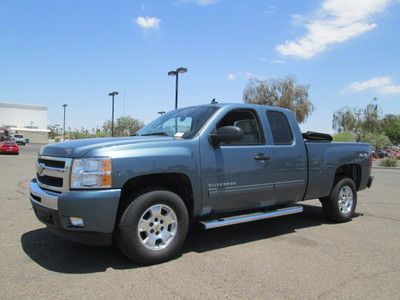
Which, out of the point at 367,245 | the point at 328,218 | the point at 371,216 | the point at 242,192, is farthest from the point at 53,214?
the point at 371,216

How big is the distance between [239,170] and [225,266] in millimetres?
1397

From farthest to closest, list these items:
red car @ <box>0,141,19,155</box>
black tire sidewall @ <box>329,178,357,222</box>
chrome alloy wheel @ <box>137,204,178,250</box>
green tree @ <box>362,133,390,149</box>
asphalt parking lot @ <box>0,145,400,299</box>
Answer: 1. green tree @ <box>362,133,390,149</box>
2. red car @ <box>0,141,19,155</box>
3. black tire sidewall @ <box>329,178,357,222</box>
4. chrome alloy wheel @ <box>137,204,178,250</box>
5. asphalt parking lot @ <box>0,145,400,299</box>

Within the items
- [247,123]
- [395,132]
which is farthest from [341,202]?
[395,132]

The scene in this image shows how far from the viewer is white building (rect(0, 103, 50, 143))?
10169cm

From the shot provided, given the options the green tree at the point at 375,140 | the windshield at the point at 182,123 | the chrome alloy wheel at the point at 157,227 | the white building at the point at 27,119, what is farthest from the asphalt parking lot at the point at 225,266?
the white building at the point at 27,119

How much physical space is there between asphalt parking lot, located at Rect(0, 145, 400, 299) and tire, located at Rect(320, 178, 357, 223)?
17.7 inches

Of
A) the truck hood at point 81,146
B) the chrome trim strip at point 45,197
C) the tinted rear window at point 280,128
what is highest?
the tinted rear window at point 280,128

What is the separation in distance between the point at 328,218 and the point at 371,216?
1202 mm

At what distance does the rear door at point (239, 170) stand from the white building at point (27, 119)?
102090 mm

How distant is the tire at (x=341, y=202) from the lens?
7636 millimetres

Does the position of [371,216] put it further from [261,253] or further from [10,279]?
[10,279]

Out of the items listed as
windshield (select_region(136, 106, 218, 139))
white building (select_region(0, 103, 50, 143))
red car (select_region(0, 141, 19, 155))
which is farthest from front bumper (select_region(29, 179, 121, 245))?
white building (select_region(0, 103, 50, 143))

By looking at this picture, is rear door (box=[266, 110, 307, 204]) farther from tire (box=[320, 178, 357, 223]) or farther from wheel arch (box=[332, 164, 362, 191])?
wheel arch (box=[332, 164, 362, 191])

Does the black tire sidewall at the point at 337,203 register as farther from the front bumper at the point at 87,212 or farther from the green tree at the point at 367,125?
the green tree at the point at 367,125
